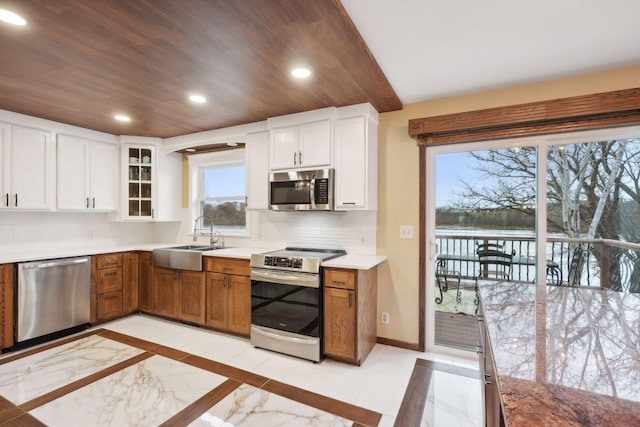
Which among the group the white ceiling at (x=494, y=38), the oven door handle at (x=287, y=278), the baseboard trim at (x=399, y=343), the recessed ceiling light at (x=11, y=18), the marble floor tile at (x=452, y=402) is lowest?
the marble floor tile at (x=452, y=402)

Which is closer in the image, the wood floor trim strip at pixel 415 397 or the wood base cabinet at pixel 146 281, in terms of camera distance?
the wood floor trim strip at pixel 415 397

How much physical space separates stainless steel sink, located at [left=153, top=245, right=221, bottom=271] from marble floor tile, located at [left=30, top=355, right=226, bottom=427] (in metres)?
1.10

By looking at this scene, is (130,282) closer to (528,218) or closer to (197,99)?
(197,99)

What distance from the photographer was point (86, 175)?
→ 3.74m

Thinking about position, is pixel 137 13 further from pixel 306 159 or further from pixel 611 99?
pixel 611 99

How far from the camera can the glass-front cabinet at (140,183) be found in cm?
412

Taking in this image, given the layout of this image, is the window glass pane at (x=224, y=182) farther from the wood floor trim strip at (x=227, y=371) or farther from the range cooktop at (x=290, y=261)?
the wood floor trim strip at (x=227, y=371)

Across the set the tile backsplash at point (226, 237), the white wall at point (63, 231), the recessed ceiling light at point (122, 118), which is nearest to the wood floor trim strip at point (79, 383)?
the tile backsplash at point (226, 237)

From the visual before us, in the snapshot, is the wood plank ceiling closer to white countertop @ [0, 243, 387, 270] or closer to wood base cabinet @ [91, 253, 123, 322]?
white countertop @ [0, 243, 387, 270]

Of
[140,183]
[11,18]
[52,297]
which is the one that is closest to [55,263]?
[52,297]

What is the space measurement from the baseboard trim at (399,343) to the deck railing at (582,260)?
3.71 feet

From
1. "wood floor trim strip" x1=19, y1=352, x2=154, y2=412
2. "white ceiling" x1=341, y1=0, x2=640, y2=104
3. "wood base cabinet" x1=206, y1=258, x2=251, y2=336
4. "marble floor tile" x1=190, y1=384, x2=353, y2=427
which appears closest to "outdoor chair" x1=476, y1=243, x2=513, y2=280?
"white ceiling" x1=341, y1=0, x2=640, y2=104

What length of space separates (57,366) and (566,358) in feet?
11.7

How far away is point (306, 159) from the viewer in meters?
3.07
